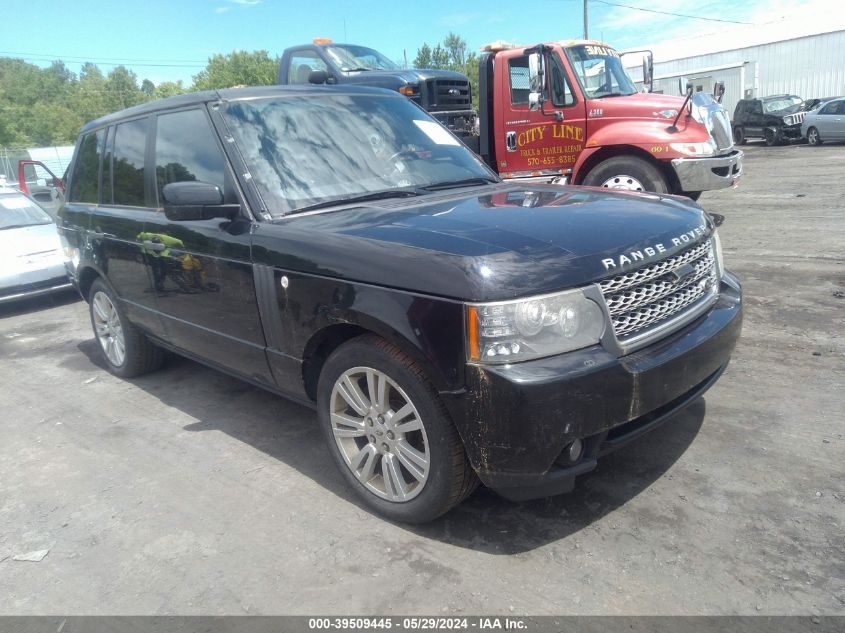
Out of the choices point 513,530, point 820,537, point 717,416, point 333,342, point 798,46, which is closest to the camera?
point 820,537

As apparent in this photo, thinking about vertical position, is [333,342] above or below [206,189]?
below

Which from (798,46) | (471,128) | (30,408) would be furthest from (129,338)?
→ (798,46)

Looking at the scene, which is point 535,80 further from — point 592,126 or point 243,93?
point 243,93

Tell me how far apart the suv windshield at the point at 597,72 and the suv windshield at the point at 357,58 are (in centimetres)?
350

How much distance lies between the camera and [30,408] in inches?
A: 194

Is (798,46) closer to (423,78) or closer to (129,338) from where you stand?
(423,78)

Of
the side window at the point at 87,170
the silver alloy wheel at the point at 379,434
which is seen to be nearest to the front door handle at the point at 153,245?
the side window at the point at 87,170

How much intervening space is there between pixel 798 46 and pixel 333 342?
3628 cm

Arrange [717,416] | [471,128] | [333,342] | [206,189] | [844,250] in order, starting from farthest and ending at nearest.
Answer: [471,128] < [844,250] < [717,416] < [206,189] < [333,342]

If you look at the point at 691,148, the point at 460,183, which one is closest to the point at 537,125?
the point at 691,148

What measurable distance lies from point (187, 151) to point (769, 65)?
119 feet

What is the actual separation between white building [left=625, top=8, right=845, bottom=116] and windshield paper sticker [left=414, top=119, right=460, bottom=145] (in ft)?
91.0

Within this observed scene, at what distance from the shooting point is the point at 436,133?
14.2 feet

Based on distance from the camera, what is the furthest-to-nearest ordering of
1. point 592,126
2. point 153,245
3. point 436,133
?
point 592,126, point 436,133, point 153,245
